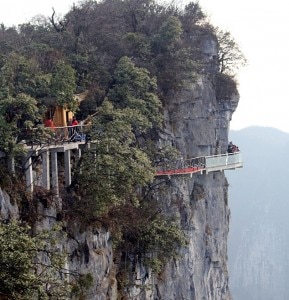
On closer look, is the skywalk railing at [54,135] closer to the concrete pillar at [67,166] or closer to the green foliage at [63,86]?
the concrete pillar at [67,166]

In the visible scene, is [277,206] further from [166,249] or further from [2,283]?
[2,283]

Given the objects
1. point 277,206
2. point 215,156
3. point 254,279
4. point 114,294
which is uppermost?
point 215,156

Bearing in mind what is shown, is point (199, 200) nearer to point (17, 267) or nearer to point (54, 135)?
point (54, 135)

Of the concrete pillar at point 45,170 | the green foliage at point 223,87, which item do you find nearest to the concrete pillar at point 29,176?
the concrete pillar at point 45,170

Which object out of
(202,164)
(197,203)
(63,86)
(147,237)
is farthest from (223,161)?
(63,86)

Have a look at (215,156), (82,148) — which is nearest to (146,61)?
(215,156)

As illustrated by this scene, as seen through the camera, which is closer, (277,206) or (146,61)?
(146,61)
